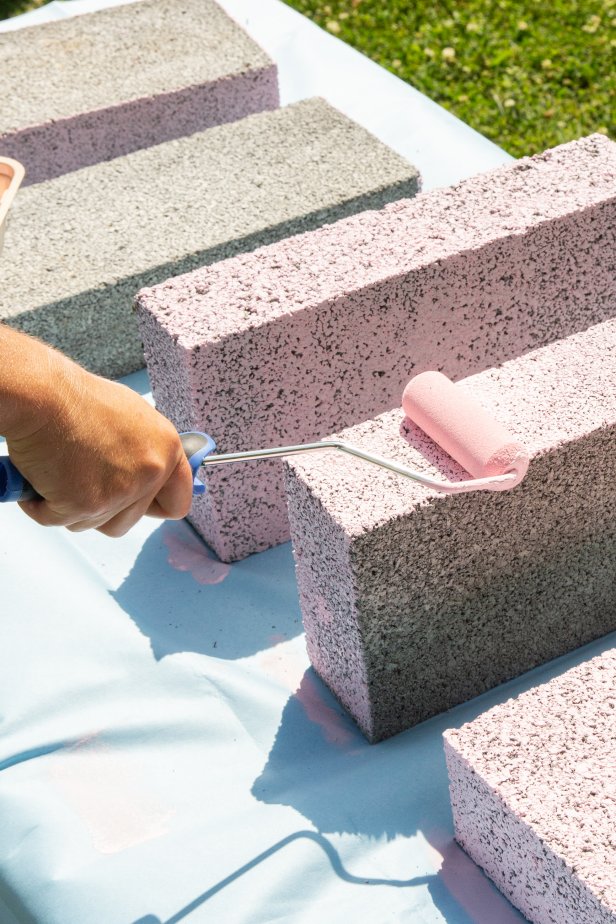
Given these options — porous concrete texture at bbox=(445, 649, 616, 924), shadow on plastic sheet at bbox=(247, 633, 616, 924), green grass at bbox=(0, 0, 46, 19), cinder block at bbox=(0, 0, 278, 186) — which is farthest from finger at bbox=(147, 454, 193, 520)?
green grass at bbox=(0, 0, 46, 19)

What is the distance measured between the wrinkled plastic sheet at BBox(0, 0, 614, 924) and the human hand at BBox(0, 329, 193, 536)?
90 centimetres

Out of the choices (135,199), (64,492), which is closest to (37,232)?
(135,199)

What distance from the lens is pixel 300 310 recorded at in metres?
2.85

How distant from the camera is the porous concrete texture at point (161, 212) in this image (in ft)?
11.5

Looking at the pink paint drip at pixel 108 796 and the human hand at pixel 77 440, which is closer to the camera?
the human hand at pixel 77 440

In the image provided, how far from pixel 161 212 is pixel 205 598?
4.68ft

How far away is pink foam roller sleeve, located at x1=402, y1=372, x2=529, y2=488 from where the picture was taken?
232cm

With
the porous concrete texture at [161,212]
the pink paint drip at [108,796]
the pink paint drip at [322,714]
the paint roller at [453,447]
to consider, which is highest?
the paint roller at [453,447]

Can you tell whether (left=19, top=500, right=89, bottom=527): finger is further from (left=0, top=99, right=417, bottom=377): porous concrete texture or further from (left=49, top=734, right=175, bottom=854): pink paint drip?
(left=0, top=99, right=417, bottom=377): porous concrete texture

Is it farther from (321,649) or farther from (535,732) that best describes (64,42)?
(535,732)

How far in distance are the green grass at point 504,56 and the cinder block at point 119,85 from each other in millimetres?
1300

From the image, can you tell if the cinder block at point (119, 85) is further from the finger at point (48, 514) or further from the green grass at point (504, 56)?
the finger at point (48, 514)

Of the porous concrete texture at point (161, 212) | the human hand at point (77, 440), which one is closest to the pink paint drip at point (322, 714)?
the human hand at point (77, 440)

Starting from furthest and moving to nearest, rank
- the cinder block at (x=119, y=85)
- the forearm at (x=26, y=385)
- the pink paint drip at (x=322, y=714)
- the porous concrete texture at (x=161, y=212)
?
the cinder block at (x=119, y=85), the porous concrete texture at (x=161, y=212), the pink paint drip at (x=322, y=714), the forearm at (x=26, y=385)
